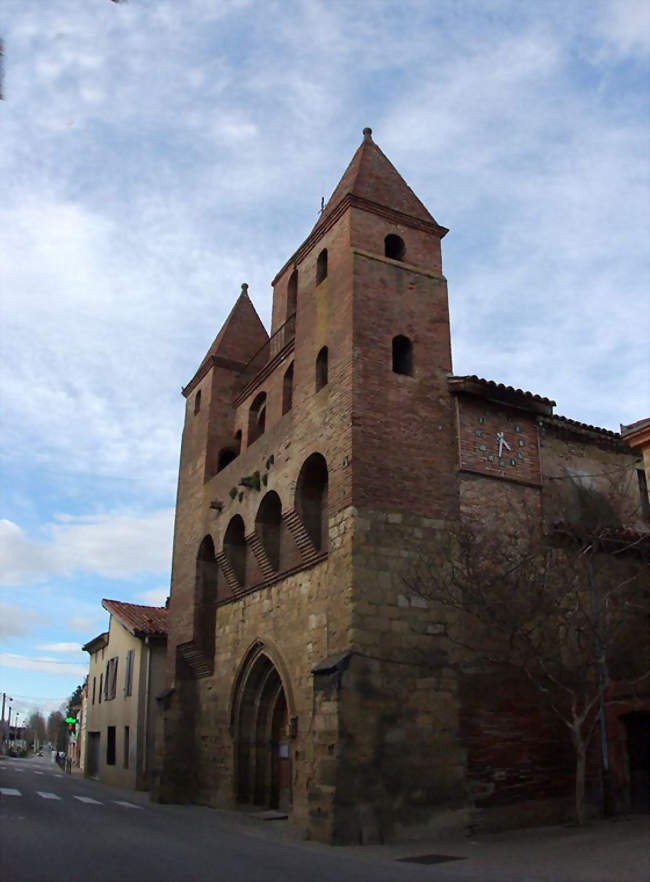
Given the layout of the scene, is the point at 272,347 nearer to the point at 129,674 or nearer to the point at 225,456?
the point at 225,456

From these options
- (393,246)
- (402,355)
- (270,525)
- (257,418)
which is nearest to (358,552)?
(402,355)

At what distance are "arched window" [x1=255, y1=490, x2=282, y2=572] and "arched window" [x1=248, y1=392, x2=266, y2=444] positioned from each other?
3.30 m

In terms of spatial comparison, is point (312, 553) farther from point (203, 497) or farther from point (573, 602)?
point (203, 497)

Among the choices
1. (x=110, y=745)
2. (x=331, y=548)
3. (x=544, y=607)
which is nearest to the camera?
(x=544, y=607)

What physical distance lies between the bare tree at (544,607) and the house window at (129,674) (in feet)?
58.5

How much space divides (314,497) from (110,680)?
19.3 meters

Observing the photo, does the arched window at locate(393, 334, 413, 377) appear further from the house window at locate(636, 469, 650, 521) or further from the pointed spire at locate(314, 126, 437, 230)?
the house window at locate(636, 469, 650, 521)

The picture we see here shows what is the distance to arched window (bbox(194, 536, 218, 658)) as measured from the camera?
20.5 meters

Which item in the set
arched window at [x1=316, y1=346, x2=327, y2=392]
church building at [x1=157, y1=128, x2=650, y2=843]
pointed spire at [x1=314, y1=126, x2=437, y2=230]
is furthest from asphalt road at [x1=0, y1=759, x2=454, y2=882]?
pointed spire at [x1=314, y1=126, x2=437, y2=230]

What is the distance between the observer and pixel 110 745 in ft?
99.6

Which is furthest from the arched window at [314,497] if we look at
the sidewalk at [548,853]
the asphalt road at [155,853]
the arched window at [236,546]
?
the sidewalk at [548,853]

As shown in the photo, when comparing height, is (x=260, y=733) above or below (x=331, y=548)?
below

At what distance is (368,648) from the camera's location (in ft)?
42.6

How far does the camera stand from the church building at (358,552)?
12.8 metres
